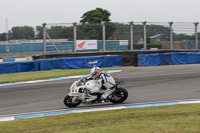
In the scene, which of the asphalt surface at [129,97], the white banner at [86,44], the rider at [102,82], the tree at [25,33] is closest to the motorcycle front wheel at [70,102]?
the asphalt surface at [129,97]

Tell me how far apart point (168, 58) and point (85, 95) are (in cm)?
1671

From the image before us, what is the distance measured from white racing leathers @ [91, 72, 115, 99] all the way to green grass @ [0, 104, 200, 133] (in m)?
1.20

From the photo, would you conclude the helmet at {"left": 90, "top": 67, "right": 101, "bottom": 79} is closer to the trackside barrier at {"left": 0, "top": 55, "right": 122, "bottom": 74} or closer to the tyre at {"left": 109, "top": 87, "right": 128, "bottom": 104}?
the tyre at {"left": 109, "top": 87, "right": 128, "bottom": 104}

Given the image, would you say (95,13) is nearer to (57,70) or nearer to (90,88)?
(57,70)

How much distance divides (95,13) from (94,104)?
65.3m

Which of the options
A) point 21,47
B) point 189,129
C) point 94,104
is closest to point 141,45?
point 94,104

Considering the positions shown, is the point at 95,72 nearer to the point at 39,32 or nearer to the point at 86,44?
the point at 86,44

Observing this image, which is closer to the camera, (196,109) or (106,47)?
(196,109)

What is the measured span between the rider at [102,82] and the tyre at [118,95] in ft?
0.54

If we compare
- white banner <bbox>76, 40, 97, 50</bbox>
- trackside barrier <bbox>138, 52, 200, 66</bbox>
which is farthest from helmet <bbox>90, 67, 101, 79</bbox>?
white banner <bbox>76, 40, 97, 50</bbox>

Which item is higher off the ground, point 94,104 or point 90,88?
point 90,88

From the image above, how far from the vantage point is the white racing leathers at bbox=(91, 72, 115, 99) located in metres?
10.3

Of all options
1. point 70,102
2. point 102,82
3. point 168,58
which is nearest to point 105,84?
point 102,82

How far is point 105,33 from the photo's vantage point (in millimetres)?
27953
